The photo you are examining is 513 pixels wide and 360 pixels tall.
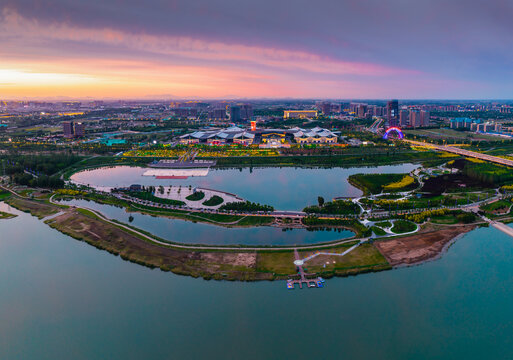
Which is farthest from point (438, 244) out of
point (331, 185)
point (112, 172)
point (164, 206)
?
point (112, 172)

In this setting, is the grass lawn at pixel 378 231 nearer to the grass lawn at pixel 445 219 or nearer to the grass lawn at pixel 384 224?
the grass lawn at pixel 384 224

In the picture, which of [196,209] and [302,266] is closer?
[302,266]

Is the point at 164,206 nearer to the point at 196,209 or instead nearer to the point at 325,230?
the point at 196,209

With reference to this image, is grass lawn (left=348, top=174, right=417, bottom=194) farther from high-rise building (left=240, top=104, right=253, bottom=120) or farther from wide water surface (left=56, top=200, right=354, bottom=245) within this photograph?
high-rise building (left=240, top=104, right=253, bottom=120)

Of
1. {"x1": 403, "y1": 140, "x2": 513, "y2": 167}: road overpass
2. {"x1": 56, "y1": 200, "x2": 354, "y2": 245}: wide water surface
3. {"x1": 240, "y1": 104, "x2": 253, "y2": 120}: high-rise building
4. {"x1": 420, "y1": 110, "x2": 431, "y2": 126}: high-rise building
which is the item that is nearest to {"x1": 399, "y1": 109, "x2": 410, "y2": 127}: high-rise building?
{"x1": 420, "y1": 110, "x2": 431, "y2": 126}: high-rise building

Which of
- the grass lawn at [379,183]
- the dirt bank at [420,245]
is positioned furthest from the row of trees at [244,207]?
the grass lawn at [379,183]

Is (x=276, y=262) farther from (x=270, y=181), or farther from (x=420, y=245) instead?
(x=270, y=181)
